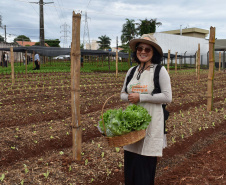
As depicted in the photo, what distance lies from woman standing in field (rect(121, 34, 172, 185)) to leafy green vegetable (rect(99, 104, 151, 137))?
0.13 meters

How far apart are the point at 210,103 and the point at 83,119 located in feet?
11.9

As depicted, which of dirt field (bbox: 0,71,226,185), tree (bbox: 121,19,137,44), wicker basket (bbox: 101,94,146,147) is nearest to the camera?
wicker basket (bbox: 101,94,146,147)

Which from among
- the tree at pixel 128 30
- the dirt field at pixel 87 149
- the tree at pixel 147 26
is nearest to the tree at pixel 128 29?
the tree at pixel 128 30

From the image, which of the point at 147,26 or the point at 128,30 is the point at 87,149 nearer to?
the point at 147,26

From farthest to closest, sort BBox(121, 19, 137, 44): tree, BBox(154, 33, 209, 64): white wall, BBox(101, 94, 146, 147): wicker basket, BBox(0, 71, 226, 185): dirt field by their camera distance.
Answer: BBox(121, 19, 137, 44): tree → BBox(154, 33, 209, 64): white wall → BBox(0, 71, 226, 185): dirt field → BBox(101, 94, 146, 147): wicker basket

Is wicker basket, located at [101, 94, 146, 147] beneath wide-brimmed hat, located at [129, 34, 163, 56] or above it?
beneath

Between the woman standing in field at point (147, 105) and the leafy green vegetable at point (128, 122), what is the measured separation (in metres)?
0.13

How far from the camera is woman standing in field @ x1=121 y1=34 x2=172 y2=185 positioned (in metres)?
2.34

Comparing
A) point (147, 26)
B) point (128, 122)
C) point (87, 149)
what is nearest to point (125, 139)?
point (128, 122)

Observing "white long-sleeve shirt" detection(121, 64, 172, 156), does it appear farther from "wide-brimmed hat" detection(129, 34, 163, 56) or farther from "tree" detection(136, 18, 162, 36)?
"tree" detection(136, 18, 162, 36)

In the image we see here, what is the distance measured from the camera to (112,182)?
3307 mm

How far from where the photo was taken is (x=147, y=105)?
2434 millimetres

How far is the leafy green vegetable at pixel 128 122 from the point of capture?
220 cm

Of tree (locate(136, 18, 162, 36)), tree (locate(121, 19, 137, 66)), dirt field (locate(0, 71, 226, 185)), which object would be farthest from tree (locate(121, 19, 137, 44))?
dirt field (locate(0, 71, 226, 185))
